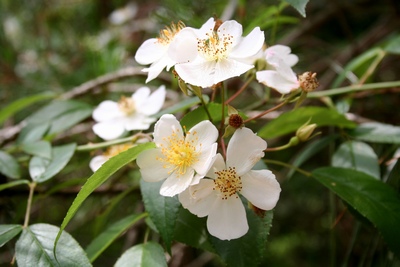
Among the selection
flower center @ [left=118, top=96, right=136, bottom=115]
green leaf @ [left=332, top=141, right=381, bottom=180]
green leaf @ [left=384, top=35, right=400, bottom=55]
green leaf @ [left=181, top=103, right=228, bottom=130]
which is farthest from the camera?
green leaf @ [left=384, top=35, right=400, bottom=55]

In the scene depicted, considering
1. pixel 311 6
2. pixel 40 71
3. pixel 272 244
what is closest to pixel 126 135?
pixel 40 71

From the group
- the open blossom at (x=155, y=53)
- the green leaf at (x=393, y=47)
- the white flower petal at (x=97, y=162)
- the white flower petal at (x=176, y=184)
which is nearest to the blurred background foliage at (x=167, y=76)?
the green leaf at (x=393, y=47)

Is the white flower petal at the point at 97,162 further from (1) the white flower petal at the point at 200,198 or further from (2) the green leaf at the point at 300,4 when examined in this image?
(2) the green leaf at the point at 300,4

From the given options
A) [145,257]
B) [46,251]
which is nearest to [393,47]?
[145,257]

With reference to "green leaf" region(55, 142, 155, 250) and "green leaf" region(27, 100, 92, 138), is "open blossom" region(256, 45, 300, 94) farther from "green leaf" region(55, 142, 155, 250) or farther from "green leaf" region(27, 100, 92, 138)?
"green leaf" region(27, 100, 92, 138)

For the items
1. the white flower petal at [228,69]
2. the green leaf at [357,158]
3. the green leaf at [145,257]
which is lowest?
the green leaf at [357,158]

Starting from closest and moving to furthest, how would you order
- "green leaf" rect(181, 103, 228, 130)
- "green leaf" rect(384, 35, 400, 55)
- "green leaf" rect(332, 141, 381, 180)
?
"green leaf" rect(181, 103, 228, 130), "green leaf" rect(332, 141, 381, 180), "green leaf" rect(384, 35, 400, 55)

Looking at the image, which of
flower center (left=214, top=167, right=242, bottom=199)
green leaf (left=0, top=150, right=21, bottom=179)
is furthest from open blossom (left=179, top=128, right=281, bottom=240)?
green leaf (left=0, top=150, right=21, bottom=179)
